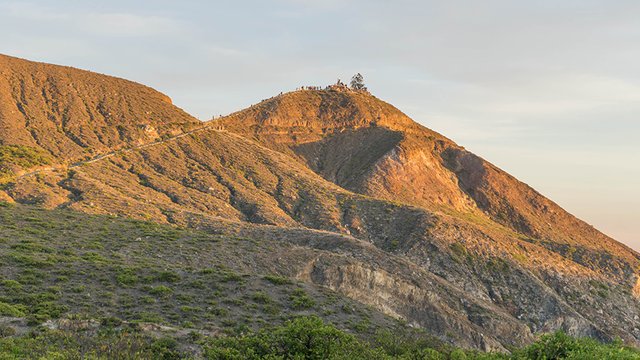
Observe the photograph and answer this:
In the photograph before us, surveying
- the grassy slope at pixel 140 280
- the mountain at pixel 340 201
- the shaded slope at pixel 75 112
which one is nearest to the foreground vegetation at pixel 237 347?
the grassy slope at pixel 140 280

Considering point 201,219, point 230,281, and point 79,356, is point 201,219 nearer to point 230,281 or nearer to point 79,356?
point 230,281

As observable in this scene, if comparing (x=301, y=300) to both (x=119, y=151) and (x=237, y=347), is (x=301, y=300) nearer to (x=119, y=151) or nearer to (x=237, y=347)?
(x=237, y=347)

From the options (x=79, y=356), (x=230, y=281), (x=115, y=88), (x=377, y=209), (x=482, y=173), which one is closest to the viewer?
(x=79, y=356)

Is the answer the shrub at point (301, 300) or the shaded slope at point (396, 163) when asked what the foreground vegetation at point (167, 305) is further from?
the shaded slope at point (396, 163)

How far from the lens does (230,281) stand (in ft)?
148

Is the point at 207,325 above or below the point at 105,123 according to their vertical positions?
below

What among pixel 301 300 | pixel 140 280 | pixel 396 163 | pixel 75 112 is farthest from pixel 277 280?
pixel 396 163

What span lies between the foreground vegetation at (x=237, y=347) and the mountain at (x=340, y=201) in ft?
65.3

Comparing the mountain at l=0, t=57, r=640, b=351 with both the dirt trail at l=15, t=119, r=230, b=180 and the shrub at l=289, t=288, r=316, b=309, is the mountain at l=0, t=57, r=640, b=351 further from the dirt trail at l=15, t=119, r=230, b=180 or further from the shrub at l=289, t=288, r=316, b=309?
the shrub at l=289, t=288, r=316, b=309

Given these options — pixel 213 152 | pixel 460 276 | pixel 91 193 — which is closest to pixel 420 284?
pixel 460 276

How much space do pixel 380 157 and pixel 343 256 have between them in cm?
6367

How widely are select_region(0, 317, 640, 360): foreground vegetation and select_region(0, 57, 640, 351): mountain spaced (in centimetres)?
1990

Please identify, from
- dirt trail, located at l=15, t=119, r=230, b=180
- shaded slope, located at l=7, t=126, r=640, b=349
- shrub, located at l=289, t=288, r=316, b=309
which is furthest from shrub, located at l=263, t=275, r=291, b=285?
dirt trail, located at l=15, t=119, r=230, b=180

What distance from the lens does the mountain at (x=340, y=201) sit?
59.6m
